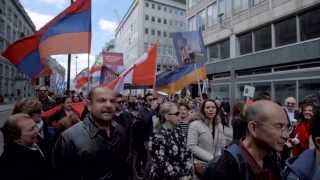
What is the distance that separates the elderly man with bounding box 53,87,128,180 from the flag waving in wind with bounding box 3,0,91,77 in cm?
394

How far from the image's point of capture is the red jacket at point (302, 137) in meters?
5.92

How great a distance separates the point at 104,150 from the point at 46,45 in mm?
4622

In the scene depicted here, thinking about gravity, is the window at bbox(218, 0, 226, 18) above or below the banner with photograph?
above

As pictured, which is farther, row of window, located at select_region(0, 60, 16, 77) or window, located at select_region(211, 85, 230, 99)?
row of window, located at select_region(0, 60, 16, 77)

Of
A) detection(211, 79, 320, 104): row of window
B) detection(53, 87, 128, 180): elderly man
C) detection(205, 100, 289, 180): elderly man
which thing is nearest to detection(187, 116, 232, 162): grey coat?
detection(53, 87, 128, 180): elderly man

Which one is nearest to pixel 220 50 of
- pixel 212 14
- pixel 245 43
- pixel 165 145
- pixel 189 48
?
pixel 212 14

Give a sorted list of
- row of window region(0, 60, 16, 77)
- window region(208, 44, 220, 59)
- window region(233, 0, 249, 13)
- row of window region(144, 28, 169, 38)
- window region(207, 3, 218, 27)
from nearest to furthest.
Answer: window region(233, 0, 249, 13) < window region(207, 3, 218, 27) < window region(208, 44, 220, 59) < row of window region(0, 60, 16, 77) < row of window region(144, 28, 169, 38)

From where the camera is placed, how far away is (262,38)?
28.3m

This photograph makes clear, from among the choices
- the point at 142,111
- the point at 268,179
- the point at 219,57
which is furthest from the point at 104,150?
the point at 219,57

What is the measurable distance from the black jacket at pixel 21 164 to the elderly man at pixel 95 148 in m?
0.15

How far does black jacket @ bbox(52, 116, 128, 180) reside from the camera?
3.40 m

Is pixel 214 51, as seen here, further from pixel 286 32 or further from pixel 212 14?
pixel 286 32

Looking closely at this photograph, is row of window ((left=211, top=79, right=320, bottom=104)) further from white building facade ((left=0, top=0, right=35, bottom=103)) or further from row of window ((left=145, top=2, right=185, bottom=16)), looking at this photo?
row of window ((left=145, top=2, right=185, bottom=16))

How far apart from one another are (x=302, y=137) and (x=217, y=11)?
30.2 m
